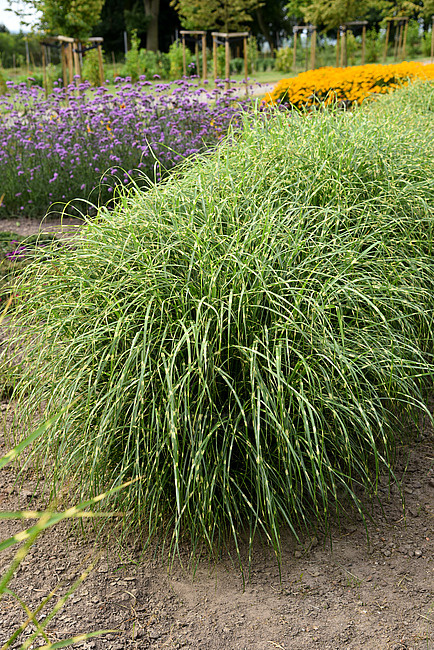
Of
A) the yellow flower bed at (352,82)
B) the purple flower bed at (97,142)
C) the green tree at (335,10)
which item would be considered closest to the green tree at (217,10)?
the green tree at (335,10)

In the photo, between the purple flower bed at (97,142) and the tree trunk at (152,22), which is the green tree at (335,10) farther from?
the tree trunk at (152,22)

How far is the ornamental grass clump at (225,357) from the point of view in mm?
1957

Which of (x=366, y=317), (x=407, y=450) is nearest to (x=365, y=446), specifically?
(x=407, y=450)

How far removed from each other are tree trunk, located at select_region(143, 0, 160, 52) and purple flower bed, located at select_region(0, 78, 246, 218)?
23.6m

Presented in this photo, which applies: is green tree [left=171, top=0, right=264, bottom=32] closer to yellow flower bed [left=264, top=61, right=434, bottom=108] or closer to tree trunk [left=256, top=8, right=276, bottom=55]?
tree trunk [left=256, top=8, right=276, bottom=55]

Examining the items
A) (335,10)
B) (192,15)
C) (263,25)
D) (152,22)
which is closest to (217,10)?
(192,15)

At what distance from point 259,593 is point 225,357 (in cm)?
81

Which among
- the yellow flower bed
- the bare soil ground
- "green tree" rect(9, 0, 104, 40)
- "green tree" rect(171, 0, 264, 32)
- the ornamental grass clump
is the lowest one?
the bare soil ground

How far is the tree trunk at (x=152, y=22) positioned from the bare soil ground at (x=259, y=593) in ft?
95.9

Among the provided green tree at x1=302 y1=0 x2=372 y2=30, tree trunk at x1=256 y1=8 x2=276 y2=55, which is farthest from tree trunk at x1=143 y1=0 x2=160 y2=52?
green tree at x1=302 y1=0 x2=372 y2=30

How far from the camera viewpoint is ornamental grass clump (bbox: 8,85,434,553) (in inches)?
77.0

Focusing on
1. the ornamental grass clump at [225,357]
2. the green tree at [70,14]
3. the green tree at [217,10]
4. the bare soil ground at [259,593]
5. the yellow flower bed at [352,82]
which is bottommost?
A: the bare soil ground at [259,593]

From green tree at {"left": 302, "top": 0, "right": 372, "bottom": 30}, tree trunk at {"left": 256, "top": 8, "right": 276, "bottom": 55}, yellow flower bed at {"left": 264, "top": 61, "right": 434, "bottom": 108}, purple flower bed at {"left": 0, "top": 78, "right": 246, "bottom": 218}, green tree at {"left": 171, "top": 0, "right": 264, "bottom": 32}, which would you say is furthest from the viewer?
tree trunk at {"left": 256, "top": 8, "right": 276, "bottom": 55}

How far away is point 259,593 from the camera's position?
1.92m
